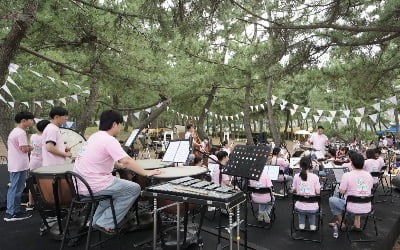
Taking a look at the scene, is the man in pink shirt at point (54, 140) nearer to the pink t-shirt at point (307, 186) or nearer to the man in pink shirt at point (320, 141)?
the pink t-shirt at point (307, 186)

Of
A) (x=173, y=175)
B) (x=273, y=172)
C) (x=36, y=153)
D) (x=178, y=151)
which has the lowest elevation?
(x=273, y=172)

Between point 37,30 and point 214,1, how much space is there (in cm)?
454

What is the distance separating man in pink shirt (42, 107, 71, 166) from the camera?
443 cm

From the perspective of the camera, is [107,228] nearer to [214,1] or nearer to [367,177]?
[214,1]

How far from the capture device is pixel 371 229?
200 inches

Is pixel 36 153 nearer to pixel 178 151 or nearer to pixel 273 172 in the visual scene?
pixel 178 151

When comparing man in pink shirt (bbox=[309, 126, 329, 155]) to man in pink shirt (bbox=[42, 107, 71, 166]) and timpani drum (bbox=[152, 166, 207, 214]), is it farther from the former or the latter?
man in pink shirt (bbox=[42, 107, 71, 166])

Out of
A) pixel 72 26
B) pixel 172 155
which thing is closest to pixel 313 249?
pixel 172 155

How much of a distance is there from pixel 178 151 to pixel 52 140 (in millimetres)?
1742

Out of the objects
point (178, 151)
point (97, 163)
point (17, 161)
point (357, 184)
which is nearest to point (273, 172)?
point (357, 184)

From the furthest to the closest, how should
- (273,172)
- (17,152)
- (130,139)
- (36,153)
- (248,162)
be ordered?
(273,172)
(130,139)
(36,153)
(17,152)
(248,162)

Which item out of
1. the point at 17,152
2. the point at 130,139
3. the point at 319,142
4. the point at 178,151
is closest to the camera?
the point at 178,151

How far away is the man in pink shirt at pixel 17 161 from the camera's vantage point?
16.1 ft

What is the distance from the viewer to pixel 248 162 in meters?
3.67
